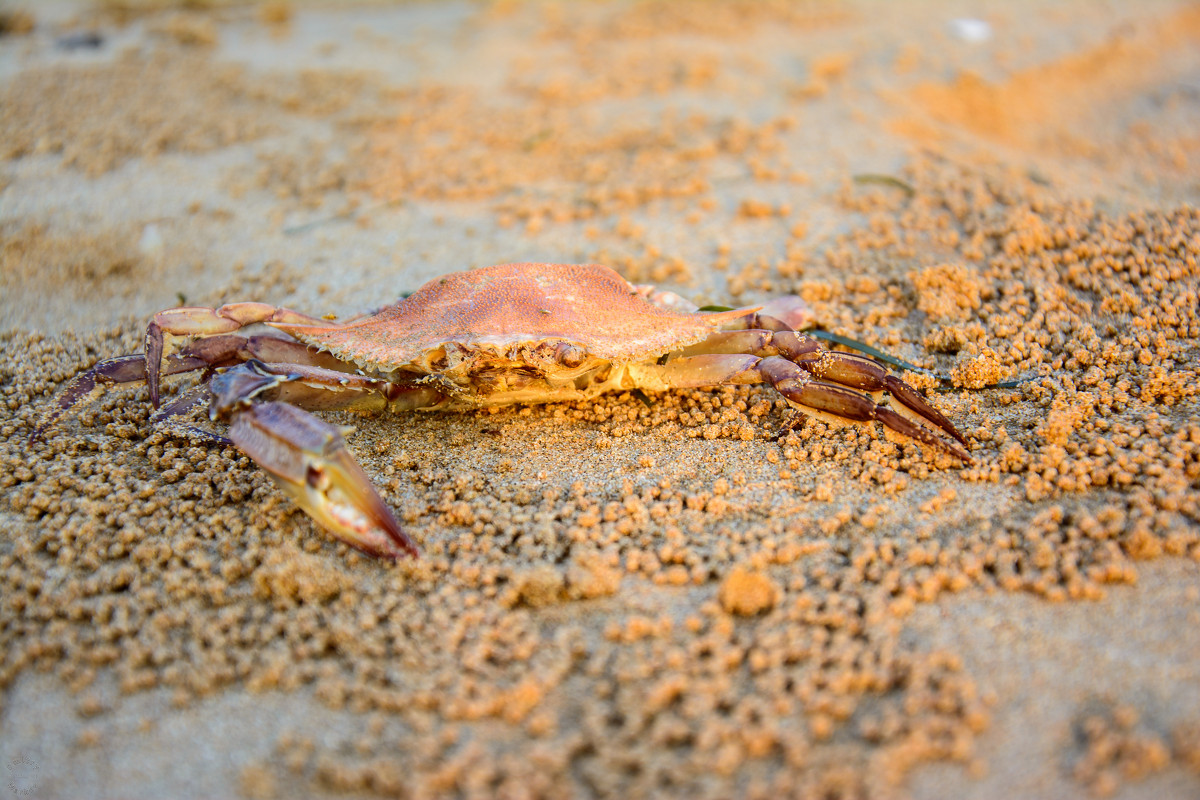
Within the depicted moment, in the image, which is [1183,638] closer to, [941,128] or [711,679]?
[711,679]

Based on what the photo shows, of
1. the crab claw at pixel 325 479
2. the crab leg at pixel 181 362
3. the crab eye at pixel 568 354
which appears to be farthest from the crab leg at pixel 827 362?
the crab leg at pixel 181 362

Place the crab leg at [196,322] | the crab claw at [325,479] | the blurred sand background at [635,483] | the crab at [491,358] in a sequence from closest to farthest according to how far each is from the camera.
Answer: the blurred sand background at [635,483], the crab claw at [325,479], the crab at [491,358], the crab leg at [196,322]

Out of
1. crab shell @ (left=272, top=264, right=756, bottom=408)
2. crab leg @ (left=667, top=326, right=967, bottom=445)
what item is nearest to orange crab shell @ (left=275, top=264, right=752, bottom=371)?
crab shell @ (left=272, top=264, right=756, bottom=408)

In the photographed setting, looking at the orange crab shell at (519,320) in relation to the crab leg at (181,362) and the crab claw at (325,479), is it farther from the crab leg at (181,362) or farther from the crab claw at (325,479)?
the crab claw at (325,479)

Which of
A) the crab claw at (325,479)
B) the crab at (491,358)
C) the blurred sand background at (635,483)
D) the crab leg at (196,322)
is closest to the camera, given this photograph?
the blurred sand background at (635,483)

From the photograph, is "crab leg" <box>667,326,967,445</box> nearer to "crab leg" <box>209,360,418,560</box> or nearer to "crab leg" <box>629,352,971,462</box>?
"crab leg" <box>629,352,971,462</box>

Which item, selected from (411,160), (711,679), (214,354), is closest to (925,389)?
(711,679)

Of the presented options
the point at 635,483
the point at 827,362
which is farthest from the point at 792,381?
the point at 635,483
